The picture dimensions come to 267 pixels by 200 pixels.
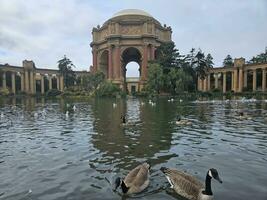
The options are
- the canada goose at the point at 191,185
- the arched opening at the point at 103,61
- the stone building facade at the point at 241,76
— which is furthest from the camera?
the arched opening at the point at 103,61

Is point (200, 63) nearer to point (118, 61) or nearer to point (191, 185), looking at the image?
point (118, 61)

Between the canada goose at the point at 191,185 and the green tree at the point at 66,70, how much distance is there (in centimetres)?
11043

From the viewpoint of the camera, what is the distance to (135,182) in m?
8.30

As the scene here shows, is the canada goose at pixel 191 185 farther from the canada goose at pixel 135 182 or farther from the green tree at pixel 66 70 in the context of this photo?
the green tree at pixel 66 70

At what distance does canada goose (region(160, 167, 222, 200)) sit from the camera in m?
7.40

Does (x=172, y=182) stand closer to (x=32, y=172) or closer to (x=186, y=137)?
(x=32, y=172)

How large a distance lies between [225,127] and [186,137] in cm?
454

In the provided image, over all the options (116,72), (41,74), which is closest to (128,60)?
(116,72)

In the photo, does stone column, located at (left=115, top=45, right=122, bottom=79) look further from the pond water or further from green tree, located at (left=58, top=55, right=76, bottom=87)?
the pond water

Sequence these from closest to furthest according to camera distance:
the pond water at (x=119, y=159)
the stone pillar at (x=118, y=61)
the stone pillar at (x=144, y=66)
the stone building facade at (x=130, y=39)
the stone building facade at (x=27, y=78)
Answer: the pond water at (x=119, y=159), the stone building facade at (x=130, y=39), the stone pillar at (x=144, y=66), the stone pillar at (x=118, y=61), the stone building facade at (x=27, y=78)

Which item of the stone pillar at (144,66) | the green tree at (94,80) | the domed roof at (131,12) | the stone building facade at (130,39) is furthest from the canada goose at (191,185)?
the domed roof at (131,12)

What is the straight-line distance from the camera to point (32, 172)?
10070 millimetres

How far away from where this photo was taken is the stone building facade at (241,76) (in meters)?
94.1

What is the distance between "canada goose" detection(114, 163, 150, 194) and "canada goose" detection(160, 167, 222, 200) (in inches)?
26.6
